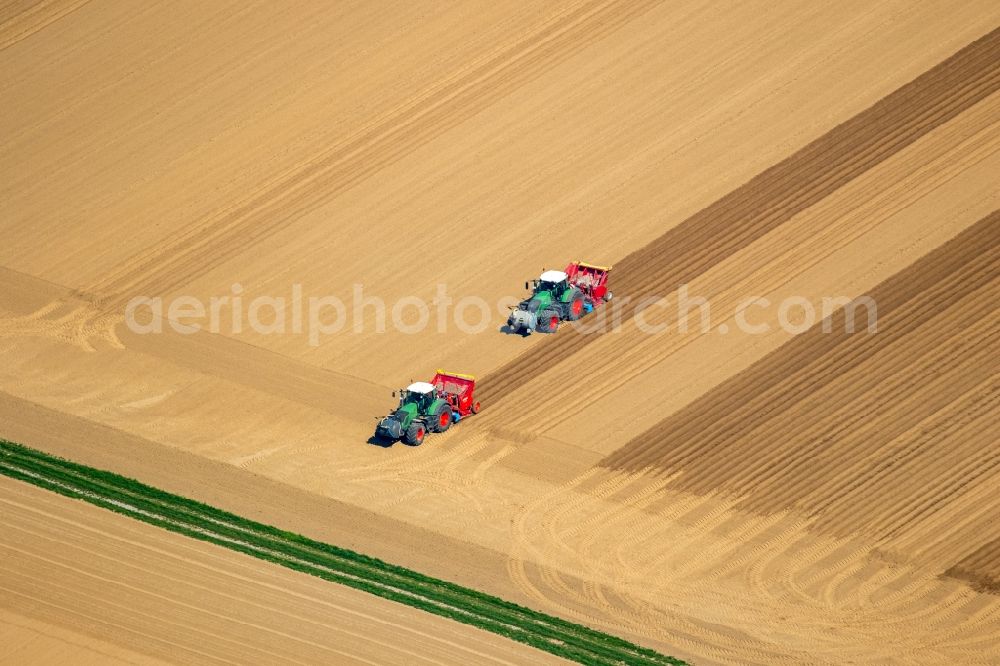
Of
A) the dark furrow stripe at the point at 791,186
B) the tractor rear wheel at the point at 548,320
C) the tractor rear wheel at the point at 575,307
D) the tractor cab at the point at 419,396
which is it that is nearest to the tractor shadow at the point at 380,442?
the tractor cab at the point at 419,396

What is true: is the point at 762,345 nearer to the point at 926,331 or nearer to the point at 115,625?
the point at 926,331

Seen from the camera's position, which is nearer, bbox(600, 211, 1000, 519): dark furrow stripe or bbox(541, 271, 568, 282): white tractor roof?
bbox(600, 211, 1000, 519): dark furrow stripe

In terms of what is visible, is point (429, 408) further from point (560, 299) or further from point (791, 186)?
point (791, 186)

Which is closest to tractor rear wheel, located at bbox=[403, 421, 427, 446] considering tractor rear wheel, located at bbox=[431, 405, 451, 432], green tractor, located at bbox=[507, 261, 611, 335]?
tractor rear wheel, located at bbox=[431, 405, 451, 432]

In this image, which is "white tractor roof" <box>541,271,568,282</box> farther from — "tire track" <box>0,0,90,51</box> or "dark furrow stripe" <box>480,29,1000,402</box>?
"tire track" <box>0,0,90,51</box>

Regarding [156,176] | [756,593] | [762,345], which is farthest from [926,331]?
[156,176]

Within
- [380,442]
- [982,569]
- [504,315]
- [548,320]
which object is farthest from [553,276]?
[982,569]

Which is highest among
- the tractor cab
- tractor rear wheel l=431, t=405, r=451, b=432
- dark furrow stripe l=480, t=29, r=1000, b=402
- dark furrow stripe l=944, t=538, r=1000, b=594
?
dark furrow stripe l=480, t=29, r=1000, b=402
